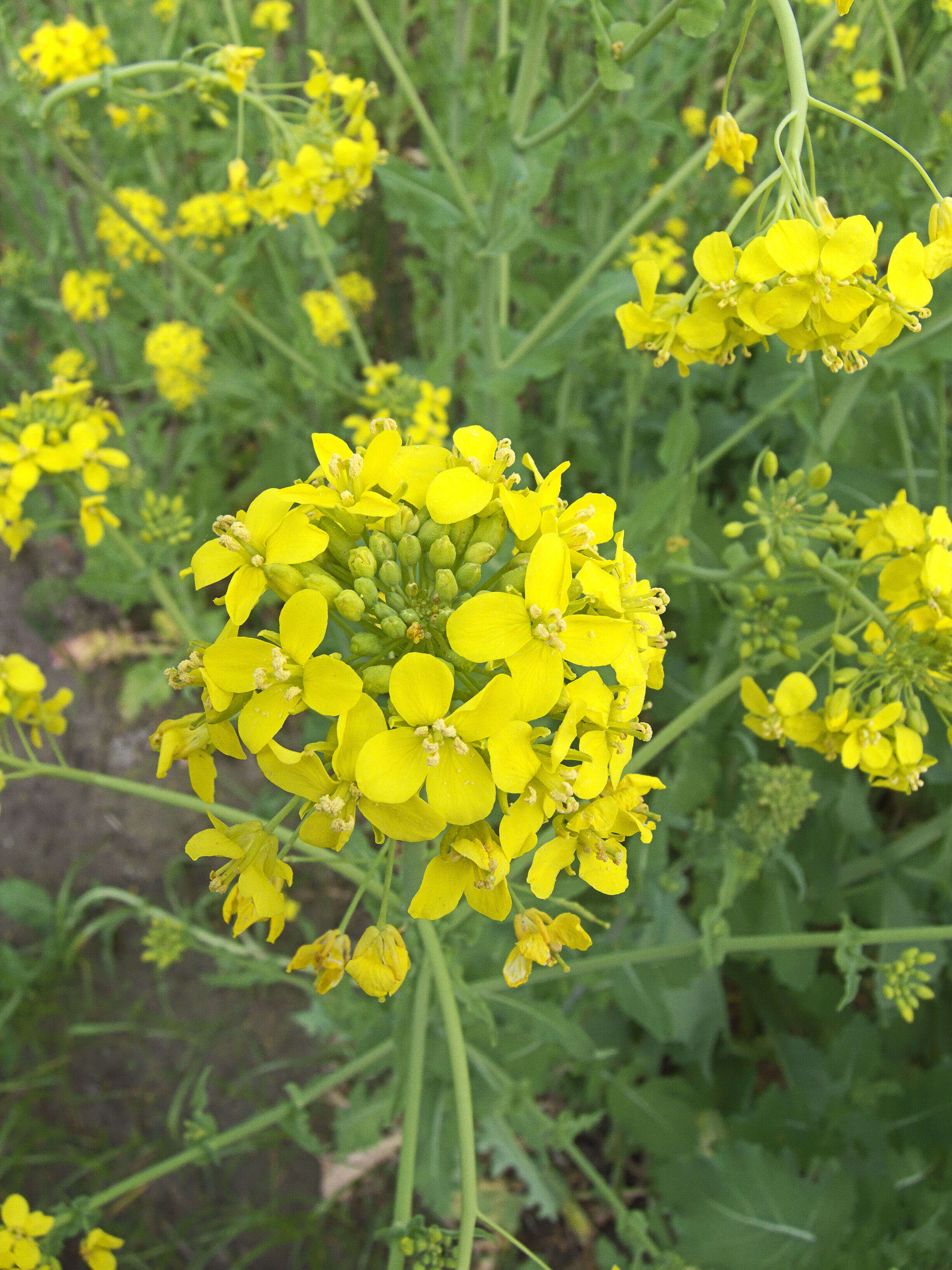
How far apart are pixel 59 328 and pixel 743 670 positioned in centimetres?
413

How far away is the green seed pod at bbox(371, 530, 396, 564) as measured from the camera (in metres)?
1.47

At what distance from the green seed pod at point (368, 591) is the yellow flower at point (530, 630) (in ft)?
0.61

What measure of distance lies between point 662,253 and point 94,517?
289cm

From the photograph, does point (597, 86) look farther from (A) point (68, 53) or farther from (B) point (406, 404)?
(A) point (68, 53)

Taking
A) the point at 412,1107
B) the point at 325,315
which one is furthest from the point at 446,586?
the point at 325,315

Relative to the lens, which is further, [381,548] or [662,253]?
[662,253]

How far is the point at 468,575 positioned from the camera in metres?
1.49

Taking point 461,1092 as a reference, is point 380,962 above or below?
above

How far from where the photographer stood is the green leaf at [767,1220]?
284 centimetres

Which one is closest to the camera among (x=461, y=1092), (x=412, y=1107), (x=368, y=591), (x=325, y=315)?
(x=368, y=591)

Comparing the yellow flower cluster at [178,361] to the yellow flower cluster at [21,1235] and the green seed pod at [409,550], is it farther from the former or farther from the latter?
the yellow flower cluster at [21,1235]

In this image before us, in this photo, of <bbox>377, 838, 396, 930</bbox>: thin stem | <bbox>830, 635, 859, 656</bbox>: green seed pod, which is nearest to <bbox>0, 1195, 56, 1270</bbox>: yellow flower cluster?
<bbox>377, 838, 396, 930</bbox>: thin stem

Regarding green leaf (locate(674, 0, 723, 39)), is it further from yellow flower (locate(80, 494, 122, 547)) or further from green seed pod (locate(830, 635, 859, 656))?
yellow flower (locate(80, 494, 122, 547))

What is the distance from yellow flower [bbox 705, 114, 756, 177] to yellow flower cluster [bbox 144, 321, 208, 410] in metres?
2.87
